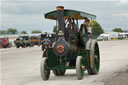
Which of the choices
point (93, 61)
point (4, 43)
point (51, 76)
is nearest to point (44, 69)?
point (51, 76)

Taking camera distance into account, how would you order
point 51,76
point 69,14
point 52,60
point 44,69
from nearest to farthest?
1. point 44,69
2. point 69,14
3. point 52,60
4. point 51,76

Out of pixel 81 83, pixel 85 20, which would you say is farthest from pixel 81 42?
pixel 81 83

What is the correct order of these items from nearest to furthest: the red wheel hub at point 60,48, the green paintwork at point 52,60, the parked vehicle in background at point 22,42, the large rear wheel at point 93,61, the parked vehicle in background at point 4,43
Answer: the red wheel hub at point 60,48 < the green paintwork at point 52,60 < the large rear wheel at point 93,61 < the parked vehicle in background at point 22,42 < the parked vehicle in background at point 4,43

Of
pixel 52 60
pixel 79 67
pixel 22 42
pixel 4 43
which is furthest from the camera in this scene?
pixel 4 43

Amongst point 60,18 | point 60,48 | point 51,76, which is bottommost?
point 51,76

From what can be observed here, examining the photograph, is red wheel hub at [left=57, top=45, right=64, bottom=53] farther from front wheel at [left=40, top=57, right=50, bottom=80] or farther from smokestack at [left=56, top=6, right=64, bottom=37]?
front wheel at [left=40, top=57, right=50, bottom=80]

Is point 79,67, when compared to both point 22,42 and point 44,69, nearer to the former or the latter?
point 44,69

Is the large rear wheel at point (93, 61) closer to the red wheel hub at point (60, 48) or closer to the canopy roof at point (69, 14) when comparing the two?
the canopy roof at point (69, 14)

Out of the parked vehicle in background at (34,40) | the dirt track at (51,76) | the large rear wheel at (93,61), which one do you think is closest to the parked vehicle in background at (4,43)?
the parked vehicle in background at (34,40)

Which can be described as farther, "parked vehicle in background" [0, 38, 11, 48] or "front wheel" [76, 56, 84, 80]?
"parked vehicle in background" [0, 38, 11, 48]

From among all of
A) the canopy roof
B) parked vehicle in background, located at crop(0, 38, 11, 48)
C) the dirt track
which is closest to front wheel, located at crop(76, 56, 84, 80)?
the dirt track

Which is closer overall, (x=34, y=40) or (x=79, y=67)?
(x=79, y=67)

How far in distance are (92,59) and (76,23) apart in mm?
1545

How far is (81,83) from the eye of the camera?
9656 millimetres
